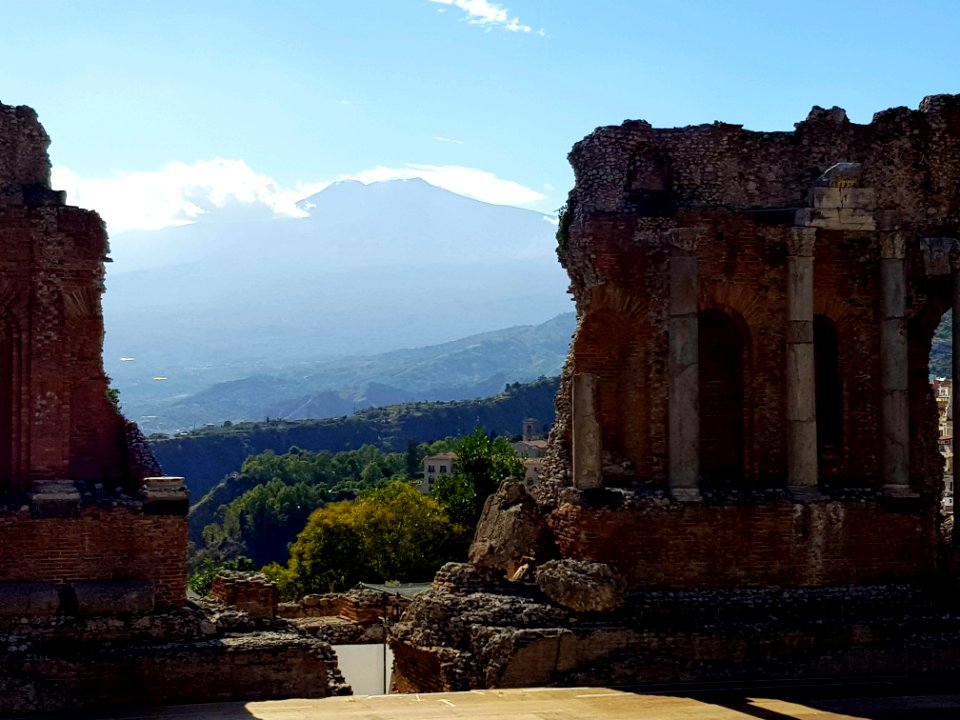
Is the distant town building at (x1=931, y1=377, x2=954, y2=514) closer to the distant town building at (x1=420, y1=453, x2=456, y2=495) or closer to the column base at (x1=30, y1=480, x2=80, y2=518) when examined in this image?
the column base at (x1=30, y1=480, x2=80, y2=518)

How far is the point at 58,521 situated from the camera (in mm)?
20969

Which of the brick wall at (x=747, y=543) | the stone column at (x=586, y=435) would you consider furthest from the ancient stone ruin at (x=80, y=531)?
the stone column at (x=586, y=435)

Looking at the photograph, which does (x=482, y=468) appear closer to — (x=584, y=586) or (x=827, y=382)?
(x=827, y=382)

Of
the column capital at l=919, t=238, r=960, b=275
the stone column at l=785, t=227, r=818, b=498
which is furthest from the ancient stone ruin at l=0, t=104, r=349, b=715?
the column capital at l=919, t=238, r=960, b=275

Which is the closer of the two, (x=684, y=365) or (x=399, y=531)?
(x=684, y=365)

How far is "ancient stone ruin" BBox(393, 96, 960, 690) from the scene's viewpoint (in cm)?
2294

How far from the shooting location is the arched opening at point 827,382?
25.7 m

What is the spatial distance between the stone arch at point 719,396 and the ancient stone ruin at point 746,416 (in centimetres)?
4

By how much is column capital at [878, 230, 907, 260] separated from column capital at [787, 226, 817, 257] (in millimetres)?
1448

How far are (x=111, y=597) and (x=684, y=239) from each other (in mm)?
10740

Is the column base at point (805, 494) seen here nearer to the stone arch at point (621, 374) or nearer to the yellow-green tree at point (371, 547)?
the stone arch at point (621, 374)

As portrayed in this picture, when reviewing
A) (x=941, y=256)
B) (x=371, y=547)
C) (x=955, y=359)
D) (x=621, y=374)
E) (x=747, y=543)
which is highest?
(x=941, y=256)

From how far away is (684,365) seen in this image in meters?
24.1

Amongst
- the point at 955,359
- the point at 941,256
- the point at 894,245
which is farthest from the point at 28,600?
the point at 955,359
